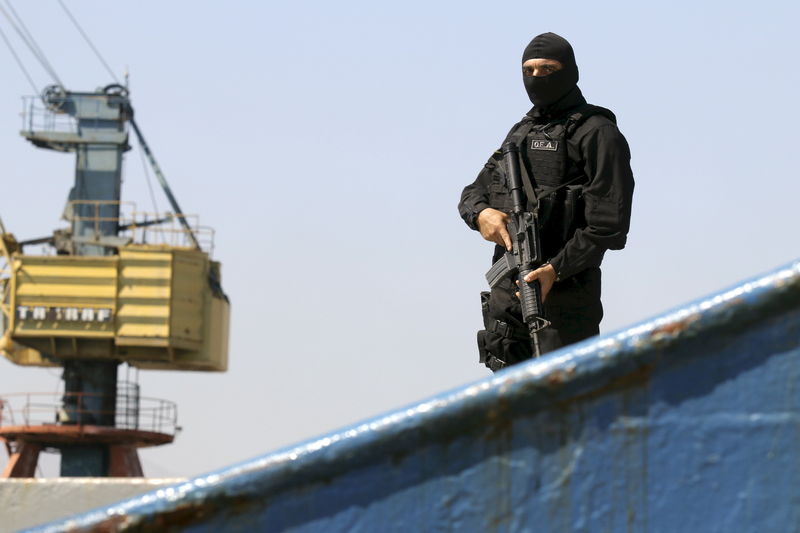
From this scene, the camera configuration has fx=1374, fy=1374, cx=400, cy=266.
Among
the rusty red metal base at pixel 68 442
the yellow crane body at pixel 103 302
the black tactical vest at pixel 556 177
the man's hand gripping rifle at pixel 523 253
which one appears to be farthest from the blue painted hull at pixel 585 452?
the rusty red metal base at pixel 68 442

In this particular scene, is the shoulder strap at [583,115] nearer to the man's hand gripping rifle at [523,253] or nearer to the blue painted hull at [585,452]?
the man's hand gripping rifle at [523,253]

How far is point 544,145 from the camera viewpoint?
4.18m

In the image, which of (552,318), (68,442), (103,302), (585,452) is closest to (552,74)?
(552,318)

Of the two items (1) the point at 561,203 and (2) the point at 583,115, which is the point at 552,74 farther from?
(1) the point at 561,203

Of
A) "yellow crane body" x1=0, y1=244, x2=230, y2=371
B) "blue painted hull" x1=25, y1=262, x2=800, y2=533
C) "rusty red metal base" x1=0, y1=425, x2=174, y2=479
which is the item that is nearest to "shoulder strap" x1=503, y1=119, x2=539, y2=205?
"blue painted hull" x1=25, y1=262, x2=800, y2=533

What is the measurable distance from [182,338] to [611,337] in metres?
27.9

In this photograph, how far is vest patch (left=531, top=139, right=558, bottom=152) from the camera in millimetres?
4141

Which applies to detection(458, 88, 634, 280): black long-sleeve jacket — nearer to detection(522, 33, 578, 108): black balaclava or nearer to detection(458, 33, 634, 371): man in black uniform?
detection(458, 33, 634, 371): man in black uniform

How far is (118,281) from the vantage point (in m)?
29.0

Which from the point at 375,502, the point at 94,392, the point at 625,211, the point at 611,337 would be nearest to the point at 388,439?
the point at 375,502

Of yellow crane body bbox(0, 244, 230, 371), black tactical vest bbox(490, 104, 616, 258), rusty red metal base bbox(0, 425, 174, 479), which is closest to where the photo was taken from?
black tactical vest bbox(490, 104, 616, 258)

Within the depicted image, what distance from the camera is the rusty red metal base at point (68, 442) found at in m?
29.8

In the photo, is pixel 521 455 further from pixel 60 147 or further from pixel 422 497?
pixel 60 147

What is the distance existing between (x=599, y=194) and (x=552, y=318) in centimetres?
41
